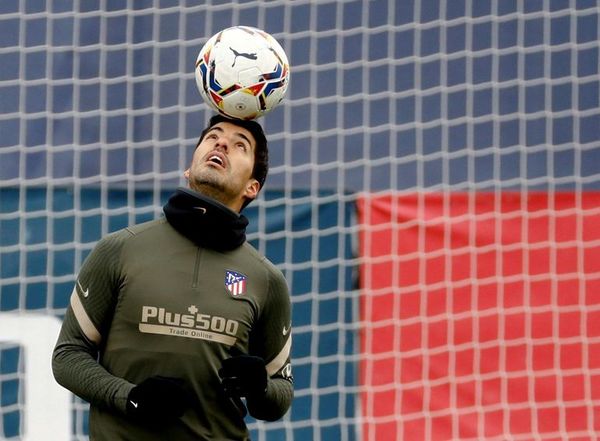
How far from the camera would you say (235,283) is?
2.28 meters

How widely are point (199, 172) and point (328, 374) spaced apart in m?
1.90

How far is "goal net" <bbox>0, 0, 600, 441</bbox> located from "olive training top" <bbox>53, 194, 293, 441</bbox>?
182 centimetres

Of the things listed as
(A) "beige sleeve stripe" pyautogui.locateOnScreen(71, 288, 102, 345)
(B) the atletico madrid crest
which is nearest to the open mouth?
(B) the atletico madrid crest

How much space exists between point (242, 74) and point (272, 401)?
733 millimetres

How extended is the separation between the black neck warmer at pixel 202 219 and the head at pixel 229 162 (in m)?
0.06

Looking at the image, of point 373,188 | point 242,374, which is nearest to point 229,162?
point 242,374

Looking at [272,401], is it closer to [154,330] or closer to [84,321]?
[154,330]

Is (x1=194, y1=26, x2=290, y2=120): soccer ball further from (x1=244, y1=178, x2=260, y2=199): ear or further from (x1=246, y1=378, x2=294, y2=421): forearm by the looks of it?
(x1=246, y1=378, x2=294, y2=421): forearm

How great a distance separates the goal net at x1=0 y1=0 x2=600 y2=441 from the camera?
4.07m

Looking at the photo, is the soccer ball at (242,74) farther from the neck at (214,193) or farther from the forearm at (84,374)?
the forearm at (84,374)

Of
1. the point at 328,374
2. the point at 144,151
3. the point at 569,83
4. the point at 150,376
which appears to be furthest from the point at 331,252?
the point at 150,376

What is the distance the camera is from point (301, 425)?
4.06 meters

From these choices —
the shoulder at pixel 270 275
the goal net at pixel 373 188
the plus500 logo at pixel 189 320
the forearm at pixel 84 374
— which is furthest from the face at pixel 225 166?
the goal net at pixel 373 188

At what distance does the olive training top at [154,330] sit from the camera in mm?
2184
